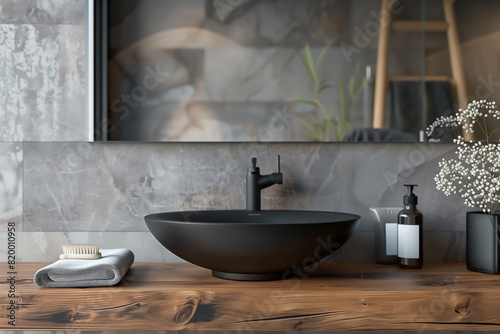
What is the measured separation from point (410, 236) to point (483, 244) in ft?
0.64

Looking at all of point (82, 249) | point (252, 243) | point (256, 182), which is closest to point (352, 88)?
point (256, 182)

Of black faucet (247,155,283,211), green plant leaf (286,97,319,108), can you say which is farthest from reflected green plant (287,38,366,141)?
black faucet (247,155,283,211)

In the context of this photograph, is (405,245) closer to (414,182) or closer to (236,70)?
(414,182)

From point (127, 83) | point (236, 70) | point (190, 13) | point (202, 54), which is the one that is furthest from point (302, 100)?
point (127, 83)

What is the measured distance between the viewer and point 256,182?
1598 millimetres

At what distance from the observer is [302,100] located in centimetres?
169

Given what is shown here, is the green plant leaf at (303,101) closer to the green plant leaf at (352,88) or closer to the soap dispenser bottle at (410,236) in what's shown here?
the green plant leaf at (352,88)

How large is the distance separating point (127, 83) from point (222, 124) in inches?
13.5

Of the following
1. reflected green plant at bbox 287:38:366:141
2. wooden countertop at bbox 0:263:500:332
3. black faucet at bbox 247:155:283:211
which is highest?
reflected green plant at bbox 287:38:366:141

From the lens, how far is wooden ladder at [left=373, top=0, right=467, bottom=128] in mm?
1688

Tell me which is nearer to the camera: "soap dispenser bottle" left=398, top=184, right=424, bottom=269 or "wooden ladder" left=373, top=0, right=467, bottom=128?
"soap dispenser bottle" left=398, top=184, right=424, bottom=269

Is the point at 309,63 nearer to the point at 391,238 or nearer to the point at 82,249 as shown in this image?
the point at 391,238

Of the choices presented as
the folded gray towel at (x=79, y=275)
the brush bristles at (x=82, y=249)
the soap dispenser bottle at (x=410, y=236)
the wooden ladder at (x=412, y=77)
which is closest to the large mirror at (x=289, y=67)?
the wooden ladder at (x=412, y=77)

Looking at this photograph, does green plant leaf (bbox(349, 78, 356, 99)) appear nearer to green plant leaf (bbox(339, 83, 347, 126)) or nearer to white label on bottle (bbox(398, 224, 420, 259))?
green plant leaf (bbox(339, 83, 347, 126))
